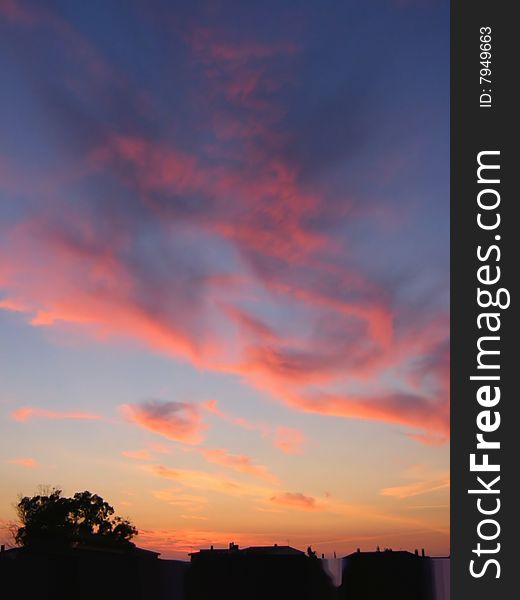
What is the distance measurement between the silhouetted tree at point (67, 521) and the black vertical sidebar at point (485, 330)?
77.8 metres

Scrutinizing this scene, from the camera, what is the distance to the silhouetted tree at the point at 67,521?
87750 mm

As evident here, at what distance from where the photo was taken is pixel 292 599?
4147 centimetres

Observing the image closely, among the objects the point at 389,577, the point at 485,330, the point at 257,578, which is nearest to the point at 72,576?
the point at 257,578

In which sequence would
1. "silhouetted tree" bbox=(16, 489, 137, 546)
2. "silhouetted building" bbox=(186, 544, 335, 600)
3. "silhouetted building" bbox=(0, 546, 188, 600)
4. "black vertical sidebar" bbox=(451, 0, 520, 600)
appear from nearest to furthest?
"black vertical sidebar" bbox=(451, 0, 520, 600)
"silhouetted building" bbox=(0, 546, 188, 600)
"silhouetted building" bbox=(186, 544, 335, 600)
"silhouetted tree" bbox=(16, 489, 137, 546)

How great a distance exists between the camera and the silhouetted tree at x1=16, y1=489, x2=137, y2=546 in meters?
87.8

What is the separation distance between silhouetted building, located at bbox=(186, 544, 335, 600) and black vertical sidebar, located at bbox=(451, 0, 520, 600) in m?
30.2

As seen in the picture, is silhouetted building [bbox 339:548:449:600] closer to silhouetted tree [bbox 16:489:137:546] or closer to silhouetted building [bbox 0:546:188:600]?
silhouetted building [bbox 0:546:188:600]

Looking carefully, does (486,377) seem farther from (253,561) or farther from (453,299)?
(253,561)

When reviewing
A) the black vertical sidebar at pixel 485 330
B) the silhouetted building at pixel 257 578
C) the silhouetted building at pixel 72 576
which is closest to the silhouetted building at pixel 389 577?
the silhouetted building at pixel 257 578

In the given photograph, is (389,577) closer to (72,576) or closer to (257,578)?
(257,578)

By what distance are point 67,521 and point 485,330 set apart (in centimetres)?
8798

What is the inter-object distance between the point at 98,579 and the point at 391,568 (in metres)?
17.9

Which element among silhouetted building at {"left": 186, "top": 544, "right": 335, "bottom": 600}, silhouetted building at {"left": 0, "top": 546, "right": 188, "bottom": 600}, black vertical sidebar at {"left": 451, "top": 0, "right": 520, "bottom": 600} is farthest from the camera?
silhouetted building at {"left": 186, "top": 544, "right": 335, "bottom": 600}

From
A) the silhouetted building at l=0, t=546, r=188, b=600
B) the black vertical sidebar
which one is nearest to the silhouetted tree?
the silhouetted building at l=0, t=546, r=188, b=600
